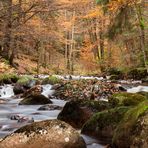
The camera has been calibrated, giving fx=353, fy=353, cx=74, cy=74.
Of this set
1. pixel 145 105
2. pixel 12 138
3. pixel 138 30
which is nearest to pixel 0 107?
pixel 12 138

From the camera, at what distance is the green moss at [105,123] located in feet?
19.4

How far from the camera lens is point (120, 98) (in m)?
7.86

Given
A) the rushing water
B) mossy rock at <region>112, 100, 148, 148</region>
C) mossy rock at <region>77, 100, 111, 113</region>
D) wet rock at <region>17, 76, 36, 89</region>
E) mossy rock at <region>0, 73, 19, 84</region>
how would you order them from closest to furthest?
mossy rock at <region>112, 100, 148, 148</region>, the rushing water, mossy rock at <region>77, 100, 111, 113</region>, wet rock at <region>17, 76, 36, 89</region>, mossy rock at <region>0, 73, 19, 84</region>

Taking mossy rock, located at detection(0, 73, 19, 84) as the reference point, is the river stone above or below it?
above

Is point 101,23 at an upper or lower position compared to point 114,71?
upper

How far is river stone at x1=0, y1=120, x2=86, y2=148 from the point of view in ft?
15.5

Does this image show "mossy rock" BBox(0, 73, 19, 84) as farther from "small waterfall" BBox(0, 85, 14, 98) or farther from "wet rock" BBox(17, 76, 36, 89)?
"small waterfall" BBox(0, 85, 14, 98)

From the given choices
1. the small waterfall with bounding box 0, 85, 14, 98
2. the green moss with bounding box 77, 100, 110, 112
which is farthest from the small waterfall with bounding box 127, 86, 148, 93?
the green moss with bounding box 77, 100, 110, 112

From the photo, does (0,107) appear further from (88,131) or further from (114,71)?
(114,71)

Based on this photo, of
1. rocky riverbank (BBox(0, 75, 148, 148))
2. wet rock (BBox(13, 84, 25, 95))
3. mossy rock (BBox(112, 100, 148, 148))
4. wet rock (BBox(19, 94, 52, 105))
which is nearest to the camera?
mossy rock (BBox(112, 100, 148, 148))

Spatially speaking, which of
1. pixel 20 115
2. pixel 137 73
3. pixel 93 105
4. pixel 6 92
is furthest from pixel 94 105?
pixel 137 73

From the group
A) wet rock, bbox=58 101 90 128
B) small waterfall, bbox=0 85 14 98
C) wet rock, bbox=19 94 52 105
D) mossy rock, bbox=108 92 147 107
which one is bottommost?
small waterfall, bbox=0 85 14 98

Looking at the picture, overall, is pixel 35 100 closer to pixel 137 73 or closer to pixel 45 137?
pixel 45 137

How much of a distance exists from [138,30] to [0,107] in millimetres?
10907
